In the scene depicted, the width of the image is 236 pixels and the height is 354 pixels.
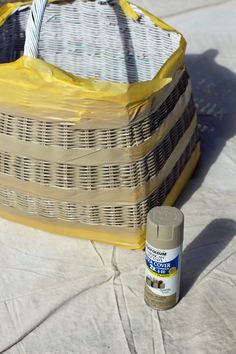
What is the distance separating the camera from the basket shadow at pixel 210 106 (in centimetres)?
171

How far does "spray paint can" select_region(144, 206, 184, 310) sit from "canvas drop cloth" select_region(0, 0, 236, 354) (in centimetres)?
5

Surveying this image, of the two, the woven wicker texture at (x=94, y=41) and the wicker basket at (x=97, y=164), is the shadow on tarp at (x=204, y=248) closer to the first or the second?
the wicker basket at (x=97, y=164)

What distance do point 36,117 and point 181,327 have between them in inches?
19.1

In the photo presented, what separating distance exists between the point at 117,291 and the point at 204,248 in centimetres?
23

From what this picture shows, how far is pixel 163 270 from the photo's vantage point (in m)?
1.20

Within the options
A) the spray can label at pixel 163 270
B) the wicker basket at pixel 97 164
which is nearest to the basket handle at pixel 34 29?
the wicker basket at pixel 97 164

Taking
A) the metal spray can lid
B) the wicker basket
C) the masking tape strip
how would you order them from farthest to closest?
the masking tape strip, the wicker basket, the metal spray can lid

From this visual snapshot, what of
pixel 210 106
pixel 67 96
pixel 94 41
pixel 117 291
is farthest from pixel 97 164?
pixel 210 106

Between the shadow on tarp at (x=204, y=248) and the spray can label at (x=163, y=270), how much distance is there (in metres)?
0.09

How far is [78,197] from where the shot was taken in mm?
1336

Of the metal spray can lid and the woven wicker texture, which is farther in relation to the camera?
the woven wicker texture

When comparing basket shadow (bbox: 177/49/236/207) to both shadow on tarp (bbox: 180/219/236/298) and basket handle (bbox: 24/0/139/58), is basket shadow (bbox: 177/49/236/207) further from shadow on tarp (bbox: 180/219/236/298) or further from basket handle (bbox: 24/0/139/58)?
basket handle (bbox: 24/0/139/58)

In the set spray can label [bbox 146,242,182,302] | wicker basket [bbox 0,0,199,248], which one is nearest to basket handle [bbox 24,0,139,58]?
wicker basket [bbox 0,0,199,248]

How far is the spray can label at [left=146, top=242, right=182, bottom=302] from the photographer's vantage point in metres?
1.18
